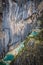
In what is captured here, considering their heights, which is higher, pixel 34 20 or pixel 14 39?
pixel 34 20

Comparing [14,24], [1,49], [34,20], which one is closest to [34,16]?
[34,20]

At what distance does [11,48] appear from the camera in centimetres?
887

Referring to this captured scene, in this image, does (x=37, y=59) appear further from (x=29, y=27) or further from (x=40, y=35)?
A: (x=29, y=27)

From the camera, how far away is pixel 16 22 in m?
8.71

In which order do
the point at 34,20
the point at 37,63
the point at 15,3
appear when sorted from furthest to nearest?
the point at 15,3 → the point at 34,20 → the point at 37,63

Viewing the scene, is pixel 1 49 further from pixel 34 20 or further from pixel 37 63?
pixel 37 63

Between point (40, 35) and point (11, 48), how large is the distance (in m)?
2.73

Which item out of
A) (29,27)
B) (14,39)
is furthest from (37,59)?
(14,39)

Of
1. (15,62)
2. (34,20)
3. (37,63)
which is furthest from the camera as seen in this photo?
Result: (34,20)

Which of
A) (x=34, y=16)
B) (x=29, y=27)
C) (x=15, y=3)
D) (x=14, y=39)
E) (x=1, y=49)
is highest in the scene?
(x=15, y=3)

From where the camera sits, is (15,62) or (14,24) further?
(14,24)

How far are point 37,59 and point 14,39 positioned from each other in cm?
327

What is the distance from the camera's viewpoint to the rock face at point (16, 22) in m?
8.24

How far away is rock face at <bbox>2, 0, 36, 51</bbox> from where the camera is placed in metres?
8.24
